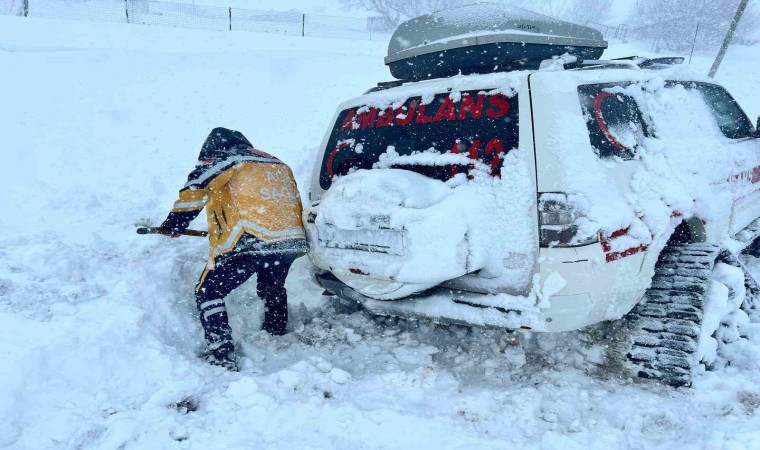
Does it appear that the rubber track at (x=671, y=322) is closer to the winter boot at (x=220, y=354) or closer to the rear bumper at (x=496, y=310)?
the rear bumper at (x=496, y=310)

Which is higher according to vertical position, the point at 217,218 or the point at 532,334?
the point at 217,218

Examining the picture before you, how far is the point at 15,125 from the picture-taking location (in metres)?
6.85

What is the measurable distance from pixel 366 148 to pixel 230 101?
7.26 m

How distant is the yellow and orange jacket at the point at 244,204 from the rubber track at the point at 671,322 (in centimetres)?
221

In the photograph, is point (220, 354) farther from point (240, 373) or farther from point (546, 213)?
point (546, 213)

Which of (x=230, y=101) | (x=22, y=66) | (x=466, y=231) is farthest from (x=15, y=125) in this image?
(x=466, y=231)

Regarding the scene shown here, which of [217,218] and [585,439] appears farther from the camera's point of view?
[217,218]

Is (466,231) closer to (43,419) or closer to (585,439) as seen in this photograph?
(585,439)

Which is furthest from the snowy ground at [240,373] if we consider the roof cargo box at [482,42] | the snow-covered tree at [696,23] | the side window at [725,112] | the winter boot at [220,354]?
the snow-covered tree at [696,23]

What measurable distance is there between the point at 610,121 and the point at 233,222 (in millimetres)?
2426

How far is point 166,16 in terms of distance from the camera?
21.7 meters

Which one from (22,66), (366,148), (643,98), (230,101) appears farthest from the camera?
(230,101)

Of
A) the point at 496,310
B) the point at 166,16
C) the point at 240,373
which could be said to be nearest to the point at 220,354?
the point at 240,373

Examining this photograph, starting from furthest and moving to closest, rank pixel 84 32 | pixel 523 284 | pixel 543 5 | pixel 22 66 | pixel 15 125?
pixel 543 5, pixel 84 32, pixel 22 66, pixel 15 125, pixel 523 284
